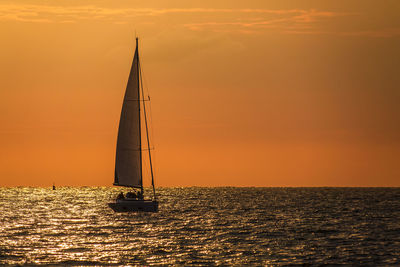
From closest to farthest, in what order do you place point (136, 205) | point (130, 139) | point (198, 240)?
1. point (198, 240)
2. point (136, 205)
3. point (130, 139)

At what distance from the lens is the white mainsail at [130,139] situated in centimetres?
8538

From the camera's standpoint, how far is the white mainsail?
85375 mm

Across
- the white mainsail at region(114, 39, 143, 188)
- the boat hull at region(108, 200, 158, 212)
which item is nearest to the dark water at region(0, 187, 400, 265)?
the boat hull at region(108, 200, 158, 212)

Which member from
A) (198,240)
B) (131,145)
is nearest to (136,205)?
(131,145)

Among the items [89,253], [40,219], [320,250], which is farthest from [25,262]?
[40,219]

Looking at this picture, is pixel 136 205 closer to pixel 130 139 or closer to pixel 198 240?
pixel 130 139

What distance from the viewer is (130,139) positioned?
86.3m

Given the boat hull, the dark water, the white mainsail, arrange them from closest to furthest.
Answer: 1. the dark water
2. the boat hull
3. the white mainsail

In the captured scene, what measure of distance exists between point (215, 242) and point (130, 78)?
107 ft

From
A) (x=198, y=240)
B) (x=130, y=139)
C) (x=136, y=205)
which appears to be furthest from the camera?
(x=130, y=139)

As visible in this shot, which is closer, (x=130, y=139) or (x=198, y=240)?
(x=198, y=240)

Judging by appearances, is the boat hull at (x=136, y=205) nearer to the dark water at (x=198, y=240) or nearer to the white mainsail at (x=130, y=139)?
the dark water at (x=198, y=240)

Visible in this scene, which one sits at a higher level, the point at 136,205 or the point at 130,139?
the point at 130,139

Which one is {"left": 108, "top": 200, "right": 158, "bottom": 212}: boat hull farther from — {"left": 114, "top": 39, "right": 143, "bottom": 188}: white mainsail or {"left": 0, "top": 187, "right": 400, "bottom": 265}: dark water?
{"left": 114, "top": 39, "right": 143, "bottom": 188}: white mainsail
